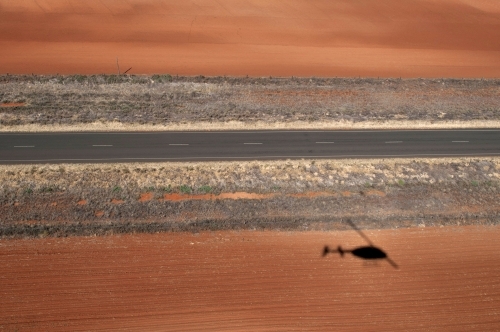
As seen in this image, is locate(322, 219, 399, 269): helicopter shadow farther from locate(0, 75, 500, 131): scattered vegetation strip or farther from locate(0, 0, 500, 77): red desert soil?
locate(0, 0, 500, 77): red desert soil

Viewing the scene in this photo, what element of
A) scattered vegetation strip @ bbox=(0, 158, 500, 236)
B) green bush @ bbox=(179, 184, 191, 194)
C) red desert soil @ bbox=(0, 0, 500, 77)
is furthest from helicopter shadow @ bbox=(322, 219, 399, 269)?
red desert soil @ bbox=(0, 0, 500, 77)

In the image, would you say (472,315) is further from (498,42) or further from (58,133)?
(498,42)

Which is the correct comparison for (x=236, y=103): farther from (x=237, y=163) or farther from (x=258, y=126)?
(x=237, y=163)

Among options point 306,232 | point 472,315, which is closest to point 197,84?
point 306,232

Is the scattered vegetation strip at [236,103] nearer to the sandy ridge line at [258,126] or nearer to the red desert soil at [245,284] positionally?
the sandy ridge line at [258,126]

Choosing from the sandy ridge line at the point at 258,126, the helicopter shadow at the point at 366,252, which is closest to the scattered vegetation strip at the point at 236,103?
the sandy ridge line at the point at 258,126

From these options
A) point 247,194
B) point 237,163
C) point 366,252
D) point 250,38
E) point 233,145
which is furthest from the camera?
point 250,38

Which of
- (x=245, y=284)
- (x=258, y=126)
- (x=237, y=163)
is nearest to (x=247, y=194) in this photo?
(x=237, y=163)
